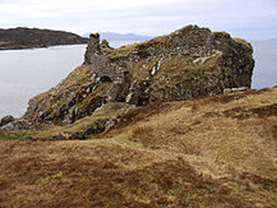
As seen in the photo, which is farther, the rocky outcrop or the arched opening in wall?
the arched opening in wall

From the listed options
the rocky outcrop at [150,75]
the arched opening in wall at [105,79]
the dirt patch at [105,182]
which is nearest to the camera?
the dirt patch at [105,182]

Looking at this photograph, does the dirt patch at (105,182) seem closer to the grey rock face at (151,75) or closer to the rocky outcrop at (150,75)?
the grey rock face at (151,75)

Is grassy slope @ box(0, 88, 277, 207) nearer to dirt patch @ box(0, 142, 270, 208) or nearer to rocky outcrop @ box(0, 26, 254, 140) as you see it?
dirt patch @ box(0, 142, 270, 208)

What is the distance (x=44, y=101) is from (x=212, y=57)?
39.8 m

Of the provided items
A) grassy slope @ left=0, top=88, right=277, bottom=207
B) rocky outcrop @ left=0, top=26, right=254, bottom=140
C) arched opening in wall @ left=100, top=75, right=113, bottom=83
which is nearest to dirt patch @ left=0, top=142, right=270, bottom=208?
grassy slope @ left=0, top=88, right=277, bottom=207

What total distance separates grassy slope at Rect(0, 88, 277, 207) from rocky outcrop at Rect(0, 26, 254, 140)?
763 inches

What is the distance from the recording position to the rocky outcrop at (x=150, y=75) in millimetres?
54125

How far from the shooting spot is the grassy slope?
16.0 m

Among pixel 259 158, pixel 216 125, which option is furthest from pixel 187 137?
pixel 259 158

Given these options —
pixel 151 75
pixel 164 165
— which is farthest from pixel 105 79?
pixel 164 165

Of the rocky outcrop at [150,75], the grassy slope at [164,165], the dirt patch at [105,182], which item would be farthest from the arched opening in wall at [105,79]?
the dirt patch at [105,182]

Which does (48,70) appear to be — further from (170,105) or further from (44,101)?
(170,105)

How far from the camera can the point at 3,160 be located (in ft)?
74.0

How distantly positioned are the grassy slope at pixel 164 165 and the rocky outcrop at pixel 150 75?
1938cm
